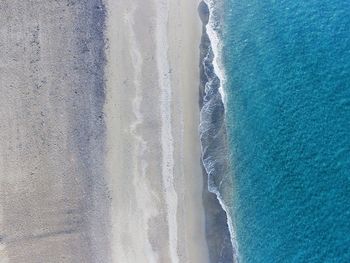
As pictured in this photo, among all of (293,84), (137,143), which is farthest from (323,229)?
(137,143)

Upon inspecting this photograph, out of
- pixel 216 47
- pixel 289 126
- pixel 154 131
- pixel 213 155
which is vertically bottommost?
pixel 213 155

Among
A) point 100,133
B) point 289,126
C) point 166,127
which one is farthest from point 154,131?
point 289,126

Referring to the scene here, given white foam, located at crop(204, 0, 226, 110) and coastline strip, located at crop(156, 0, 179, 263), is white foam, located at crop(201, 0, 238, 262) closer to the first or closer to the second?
white foam, located at crop(204, 0, 226, 110)

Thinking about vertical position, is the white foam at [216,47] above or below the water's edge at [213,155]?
above

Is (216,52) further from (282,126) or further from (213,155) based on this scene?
(213,155)

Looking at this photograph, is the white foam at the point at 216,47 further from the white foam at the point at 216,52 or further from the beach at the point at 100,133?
the beach at the point at 100,133

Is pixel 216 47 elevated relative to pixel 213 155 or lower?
elevated

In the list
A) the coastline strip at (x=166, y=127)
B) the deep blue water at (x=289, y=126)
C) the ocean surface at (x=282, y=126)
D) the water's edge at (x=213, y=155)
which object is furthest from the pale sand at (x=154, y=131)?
the deep blue water at (x=289, y=126)
